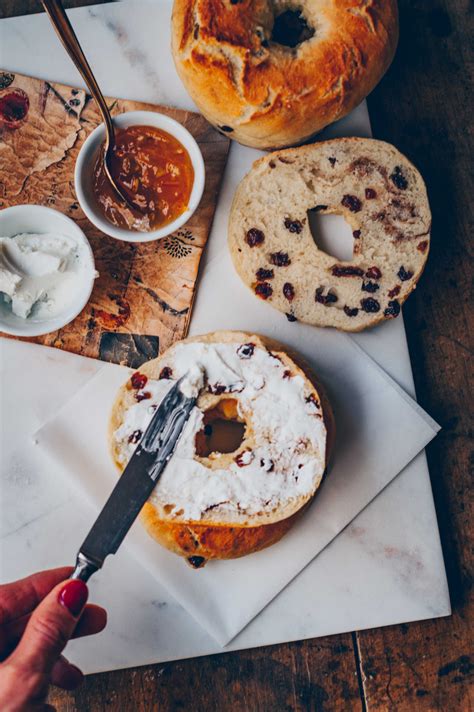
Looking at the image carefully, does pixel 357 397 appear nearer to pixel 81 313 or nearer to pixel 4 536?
pixel 81 313

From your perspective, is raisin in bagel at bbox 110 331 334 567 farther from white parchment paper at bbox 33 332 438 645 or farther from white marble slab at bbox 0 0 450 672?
white marble slab at bbox 0 0 450 672

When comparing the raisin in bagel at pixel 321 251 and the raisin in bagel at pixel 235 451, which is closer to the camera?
the raisin in bagel at pixel 235 451

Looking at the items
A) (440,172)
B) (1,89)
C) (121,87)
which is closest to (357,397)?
(440,172)

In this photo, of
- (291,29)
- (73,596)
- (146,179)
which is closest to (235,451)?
(73,596)

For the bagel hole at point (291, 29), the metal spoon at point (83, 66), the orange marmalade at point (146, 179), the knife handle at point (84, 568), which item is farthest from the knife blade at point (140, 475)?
the bagel hole at point (291, 29)

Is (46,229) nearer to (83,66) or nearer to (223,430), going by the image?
(83,66)

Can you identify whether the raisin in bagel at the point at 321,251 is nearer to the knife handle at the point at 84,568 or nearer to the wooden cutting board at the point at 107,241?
the wooden cutting board at the point at 107,241
